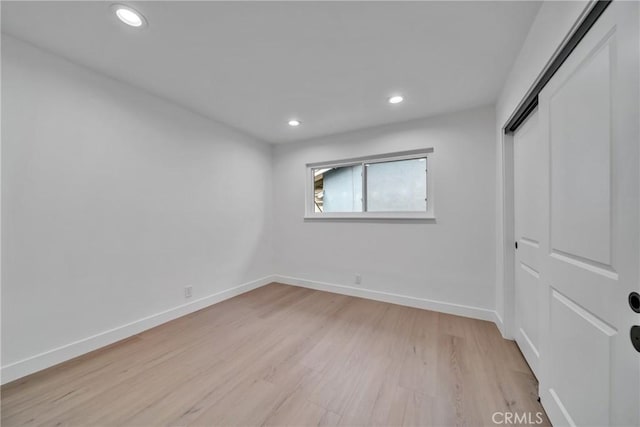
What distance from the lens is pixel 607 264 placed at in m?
0.88

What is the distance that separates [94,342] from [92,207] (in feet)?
3.81

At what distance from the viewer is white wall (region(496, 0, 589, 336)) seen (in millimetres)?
1085

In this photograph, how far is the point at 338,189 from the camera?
12.0 feet

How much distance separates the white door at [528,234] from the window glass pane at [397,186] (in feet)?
3.43

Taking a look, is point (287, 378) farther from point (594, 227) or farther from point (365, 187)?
point (365, 187)

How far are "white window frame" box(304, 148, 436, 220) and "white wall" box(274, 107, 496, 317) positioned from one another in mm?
75

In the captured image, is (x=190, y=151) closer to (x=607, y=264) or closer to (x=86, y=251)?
(x=86, y=251)

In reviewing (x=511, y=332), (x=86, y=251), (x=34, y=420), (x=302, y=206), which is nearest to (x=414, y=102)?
(x=302, y=206)

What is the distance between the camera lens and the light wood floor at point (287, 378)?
4.39ft

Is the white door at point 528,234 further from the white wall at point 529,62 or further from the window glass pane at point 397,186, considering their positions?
the window glass pane at point 397,186

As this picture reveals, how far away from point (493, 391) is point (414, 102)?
2595mm

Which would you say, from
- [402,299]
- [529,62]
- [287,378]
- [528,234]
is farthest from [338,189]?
[287,378]

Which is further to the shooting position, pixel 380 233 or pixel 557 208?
pixel 380 233

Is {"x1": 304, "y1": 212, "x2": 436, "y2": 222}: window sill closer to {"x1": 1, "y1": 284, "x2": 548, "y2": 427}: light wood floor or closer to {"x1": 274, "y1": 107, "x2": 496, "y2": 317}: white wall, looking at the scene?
{"x1": 274, "y1": 107, "x2": 496, "y2": 317}: white wall
